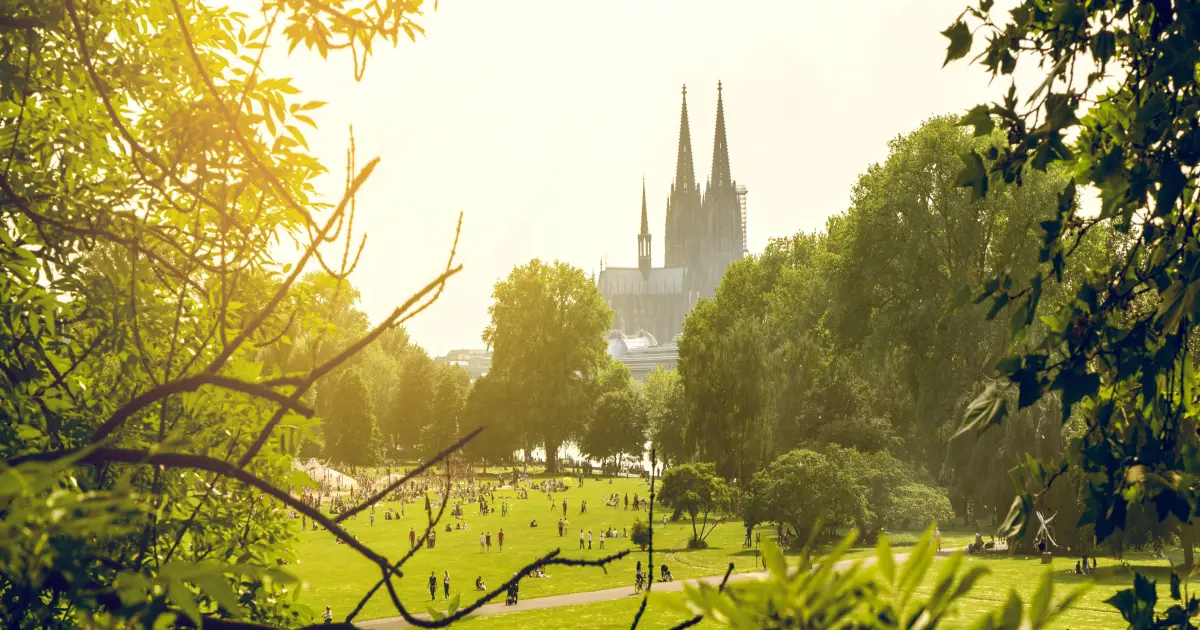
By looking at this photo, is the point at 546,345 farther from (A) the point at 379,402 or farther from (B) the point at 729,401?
(B) the point at 729,401

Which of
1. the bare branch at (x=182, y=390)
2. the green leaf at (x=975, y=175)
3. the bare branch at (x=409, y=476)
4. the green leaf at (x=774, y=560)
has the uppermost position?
the green leaf at (x=975, y=175)

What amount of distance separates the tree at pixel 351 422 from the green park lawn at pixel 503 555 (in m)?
17.0

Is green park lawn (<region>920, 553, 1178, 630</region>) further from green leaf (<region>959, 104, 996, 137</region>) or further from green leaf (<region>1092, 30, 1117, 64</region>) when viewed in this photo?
green leaf (<region>959, 104, 996, 137</region>)

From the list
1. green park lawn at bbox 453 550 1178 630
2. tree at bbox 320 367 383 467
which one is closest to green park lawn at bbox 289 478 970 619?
green park lawn at bbox 453 550 1178 630

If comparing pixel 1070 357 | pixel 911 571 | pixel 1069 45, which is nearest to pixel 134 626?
pixel 911 571

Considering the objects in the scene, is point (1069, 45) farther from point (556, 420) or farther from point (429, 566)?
point (556, 420)

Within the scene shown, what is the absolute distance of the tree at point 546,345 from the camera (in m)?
80.6

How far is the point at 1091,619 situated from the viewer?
2708 cm

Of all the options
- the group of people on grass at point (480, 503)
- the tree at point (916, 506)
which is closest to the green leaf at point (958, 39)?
the group of people on grass at point (480, 503)

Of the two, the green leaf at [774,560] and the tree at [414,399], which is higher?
the tree at [414,399]

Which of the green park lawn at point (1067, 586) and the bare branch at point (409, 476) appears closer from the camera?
the bare branch at point (409, 476)

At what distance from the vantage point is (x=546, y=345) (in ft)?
267

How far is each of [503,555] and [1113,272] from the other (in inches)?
1596

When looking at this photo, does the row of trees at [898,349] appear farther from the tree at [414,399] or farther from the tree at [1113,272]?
the tree at [414,399]
